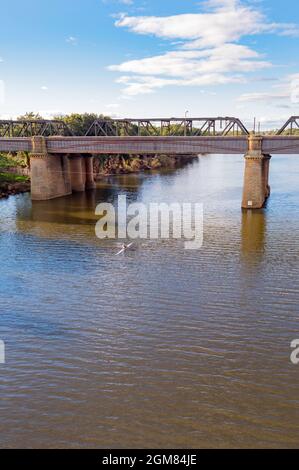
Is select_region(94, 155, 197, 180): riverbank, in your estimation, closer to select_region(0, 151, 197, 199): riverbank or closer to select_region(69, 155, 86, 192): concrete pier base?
select_region(0, 151, 197, 199): riverbank

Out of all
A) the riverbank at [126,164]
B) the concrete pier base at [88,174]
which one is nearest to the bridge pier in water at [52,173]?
the concrete pier base at [88,174]

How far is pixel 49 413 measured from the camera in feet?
Answer: 49.6

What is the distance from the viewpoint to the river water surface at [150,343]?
14.4 metres

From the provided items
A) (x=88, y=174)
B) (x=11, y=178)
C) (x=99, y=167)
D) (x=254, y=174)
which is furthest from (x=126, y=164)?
(x=254, y=174)

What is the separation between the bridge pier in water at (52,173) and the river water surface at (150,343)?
2430cm

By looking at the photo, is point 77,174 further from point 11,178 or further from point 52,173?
point 11,178

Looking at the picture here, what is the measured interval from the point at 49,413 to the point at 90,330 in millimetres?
6182

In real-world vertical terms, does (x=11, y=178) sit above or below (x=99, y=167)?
below

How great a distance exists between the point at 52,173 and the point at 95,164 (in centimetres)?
3612

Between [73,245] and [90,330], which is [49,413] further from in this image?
[73,245]

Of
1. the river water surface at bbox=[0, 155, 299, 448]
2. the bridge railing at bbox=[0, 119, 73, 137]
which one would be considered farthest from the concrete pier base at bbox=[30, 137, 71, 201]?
the river water surface at bbox=[0, 155, 299, 448]

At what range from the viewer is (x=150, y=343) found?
1972 cm

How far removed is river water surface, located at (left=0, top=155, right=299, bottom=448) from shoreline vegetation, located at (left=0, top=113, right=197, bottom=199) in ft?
119
